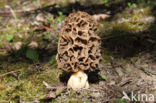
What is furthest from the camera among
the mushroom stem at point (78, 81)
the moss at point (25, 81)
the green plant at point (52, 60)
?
the green plant at point (52, 60)

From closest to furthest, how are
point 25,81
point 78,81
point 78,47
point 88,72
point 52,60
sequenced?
point 78,47, point 78,81, point 25,81, point 88,72, point 52,60

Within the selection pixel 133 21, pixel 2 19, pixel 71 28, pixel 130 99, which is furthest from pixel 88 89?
pixel 2 19

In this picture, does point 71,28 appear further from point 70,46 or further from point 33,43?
point 33,43

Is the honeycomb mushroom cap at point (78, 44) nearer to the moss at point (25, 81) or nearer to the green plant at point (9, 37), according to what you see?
the moss at point (25, 81)

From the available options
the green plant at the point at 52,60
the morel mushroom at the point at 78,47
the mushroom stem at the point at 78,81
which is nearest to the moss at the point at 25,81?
the green plant at the point at 52,60

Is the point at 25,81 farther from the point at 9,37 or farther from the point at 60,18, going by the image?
the point at 60,18

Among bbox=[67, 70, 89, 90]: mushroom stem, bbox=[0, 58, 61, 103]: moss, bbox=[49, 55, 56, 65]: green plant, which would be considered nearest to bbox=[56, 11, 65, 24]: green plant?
bbox=[49, 55, 56, 65]: green plant

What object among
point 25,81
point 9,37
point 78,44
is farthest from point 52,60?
point 9,37
